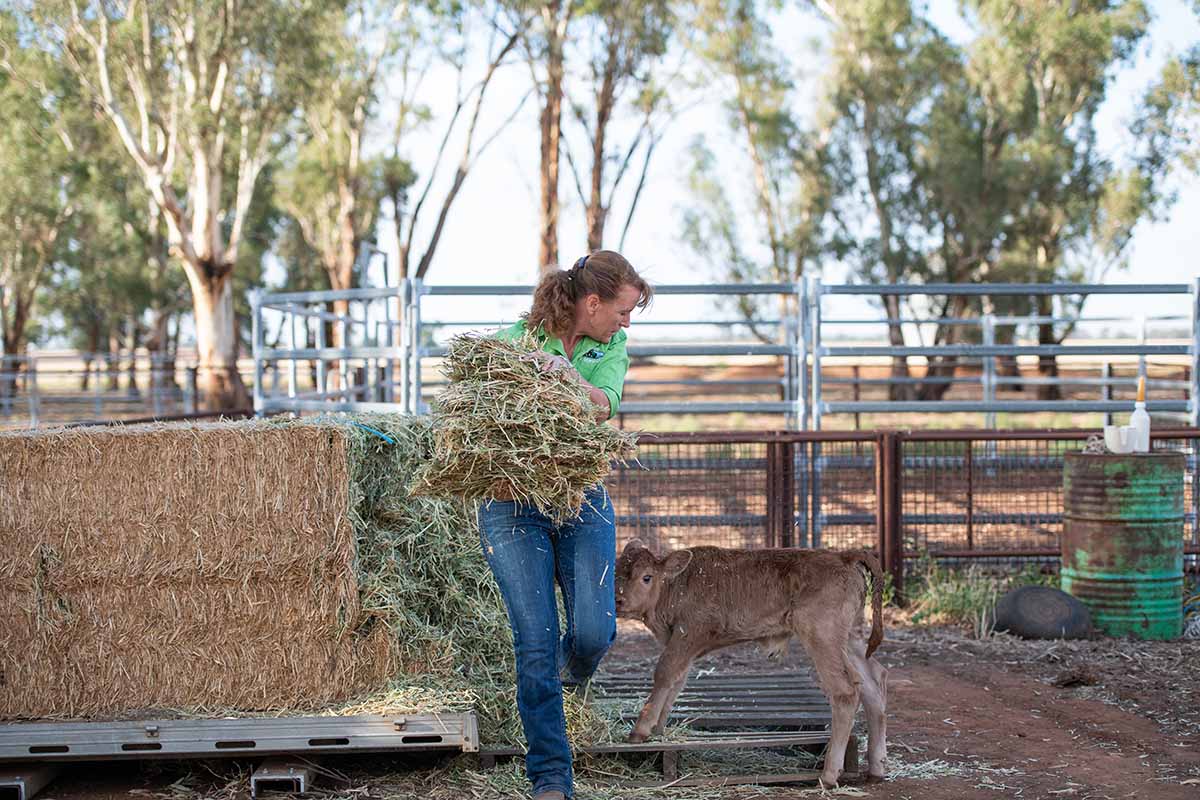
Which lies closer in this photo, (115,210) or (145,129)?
(145,129)

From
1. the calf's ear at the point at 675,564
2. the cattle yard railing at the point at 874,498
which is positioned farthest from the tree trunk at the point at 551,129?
the calf's ear at the point at 675,564

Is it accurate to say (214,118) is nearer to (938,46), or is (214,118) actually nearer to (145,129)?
(145,129)

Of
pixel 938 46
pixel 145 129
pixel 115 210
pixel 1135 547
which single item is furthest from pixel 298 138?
pixel 1135 547

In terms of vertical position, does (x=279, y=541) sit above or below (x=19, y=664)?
above

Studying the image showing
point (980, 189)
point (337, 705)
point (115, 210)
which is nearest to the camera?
point (337, 705)

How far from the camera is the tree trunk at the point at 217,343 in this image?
24469mm

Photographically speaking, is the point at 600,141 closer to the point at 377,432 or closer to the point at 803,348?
the point at 803,348

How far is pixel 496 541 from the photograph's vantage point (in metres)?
4.28

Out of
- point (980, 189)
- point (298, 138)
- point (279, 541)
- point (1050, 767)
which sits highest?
point (298, 138)

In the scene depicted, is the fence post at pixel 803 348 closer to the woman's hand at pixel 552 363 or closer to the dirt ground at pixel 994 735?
the dirt ground at pixel 994 735

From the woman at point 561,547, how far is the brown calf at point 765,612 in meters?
0.66

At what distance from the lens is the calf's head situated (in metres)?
5.18

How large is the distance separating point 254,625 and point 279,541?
38 cm

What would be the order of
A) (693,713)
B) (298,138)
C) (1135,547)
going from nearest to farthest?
(693,713) < (1135,547) < (298,138)
